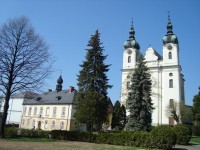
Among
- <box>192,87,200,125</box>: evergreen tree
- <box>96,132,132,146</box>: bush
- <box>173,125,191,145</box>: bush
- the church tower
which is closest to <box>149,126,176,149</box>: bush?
<box>96,132,132,146</box>: bush

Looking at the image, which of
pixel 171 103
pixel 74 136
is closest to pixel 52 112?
pixel 171 103

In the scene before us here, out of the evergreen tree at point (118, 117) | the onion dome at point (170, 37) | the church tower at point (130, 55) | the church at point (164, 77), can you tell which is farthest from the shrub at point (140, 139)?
the onion dome at point (170, 37)

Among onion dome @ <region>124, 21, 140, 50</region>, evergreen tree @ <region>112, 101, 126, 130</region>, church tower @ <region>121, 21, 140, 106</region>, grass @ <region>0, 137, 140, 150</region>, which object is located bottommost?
grass @ <region>0, 137, 140, 150</region>

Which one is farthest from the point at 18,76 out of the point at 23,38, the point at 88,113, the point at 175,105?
the point at 175,105

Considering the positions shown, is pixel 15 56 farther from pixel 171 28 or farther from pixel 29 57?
pixel 171 28

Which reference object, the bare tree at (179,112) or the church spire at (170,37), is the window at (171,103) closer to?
the bare tree at (179,112)

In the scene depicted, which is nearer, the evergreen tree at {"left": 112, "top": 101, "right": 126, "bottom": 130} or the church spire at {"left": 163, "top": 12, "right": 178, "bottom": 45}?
the evergreen tree at {"left": 112, "top": 101, "right": 126, "bottom": 130}

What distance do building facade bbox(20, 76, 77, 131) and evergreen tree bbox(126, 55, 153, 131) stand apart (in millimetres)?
20610

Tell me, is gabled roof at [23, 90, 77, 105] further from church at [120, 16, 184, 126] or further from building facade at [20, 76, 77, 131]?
church at [120, 16, 184, 126]

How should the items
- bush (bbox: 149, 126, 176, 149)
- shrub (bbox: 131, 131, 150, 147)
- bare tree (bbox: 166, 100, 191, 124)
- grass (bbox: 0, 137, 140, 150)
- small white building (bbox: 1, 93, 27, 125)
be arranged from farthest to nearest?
small white building (bbox: 1, 93, 27, 125), bare tree (bbox: 166, 100, 191, 124), shrub (bbox: 131, 131, 150, 147), bush (bbox: 149, 126, 176, 149), grass (bbox: 0, 137, 140, 150)

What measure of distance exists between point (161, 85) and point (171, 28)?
14.2 meters

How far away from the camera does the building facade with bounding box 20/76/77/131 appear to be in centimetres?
4928

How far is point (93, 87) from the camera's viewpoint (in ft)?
91.8

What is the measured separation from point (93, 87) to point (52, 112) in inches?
1075
